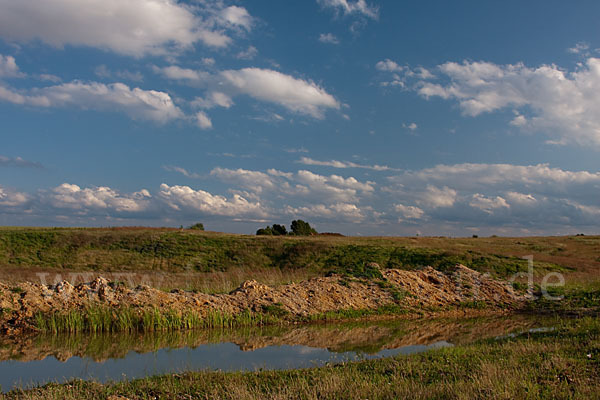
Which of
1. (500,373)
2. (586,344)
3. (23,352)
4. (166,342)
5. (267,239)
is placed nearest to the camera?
(500,373)

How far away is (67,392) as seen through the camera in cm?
838

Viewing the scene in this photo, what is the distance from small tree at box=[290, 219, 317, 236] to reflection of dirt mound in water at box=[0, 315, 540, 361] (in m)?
53.1

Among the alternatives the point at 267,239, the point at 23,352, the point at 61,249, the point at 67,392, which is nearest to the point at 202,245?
the point at 267,239

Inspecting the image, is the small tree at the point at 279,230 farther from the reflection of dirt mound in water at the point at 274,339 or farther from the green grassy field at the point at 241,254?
the reflection of dirt mound in water at the point at 274,339

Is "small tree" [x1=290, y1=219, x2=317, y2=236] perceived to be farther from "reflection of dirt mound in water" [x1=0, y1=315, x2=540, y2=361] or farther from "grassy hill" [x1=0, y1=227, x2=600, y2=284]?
"reflection of dirt mound in water" [x1=0, y1=315, x2=540, y2=361]

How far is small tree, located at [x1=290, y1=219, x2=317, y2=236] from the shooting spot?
71.8m

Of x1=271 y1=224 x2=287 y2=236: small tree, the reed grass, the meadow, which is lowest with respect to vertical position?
the reed grass

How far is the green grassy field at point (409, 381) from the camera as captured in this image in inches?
299

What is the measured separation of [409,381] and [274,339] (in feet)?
24.3

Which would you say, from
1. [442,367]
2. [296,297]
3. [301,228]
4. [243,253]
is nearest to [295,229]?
[301,228]

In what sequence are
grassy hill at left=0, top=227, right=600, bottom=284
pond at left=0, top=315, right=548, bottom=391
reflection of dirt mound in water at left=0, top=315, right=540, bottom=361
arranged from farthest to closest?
grassy hill at left=0, top=227, right=600, bottom=284, reflection of dirt mound in water at left=0, top=315, right=540, bottom=361, pond at left=0, top=315, right=548, bottom=391

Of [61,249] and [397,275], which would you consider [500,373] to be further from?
[61,249]

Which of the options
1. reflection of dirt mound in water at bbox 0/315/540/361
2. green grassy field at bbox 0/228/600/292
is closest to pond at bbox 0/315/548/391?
reflection of dirt mound in water at bbox 0/315/540/361

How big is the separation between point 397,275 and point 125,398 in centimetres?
1711
